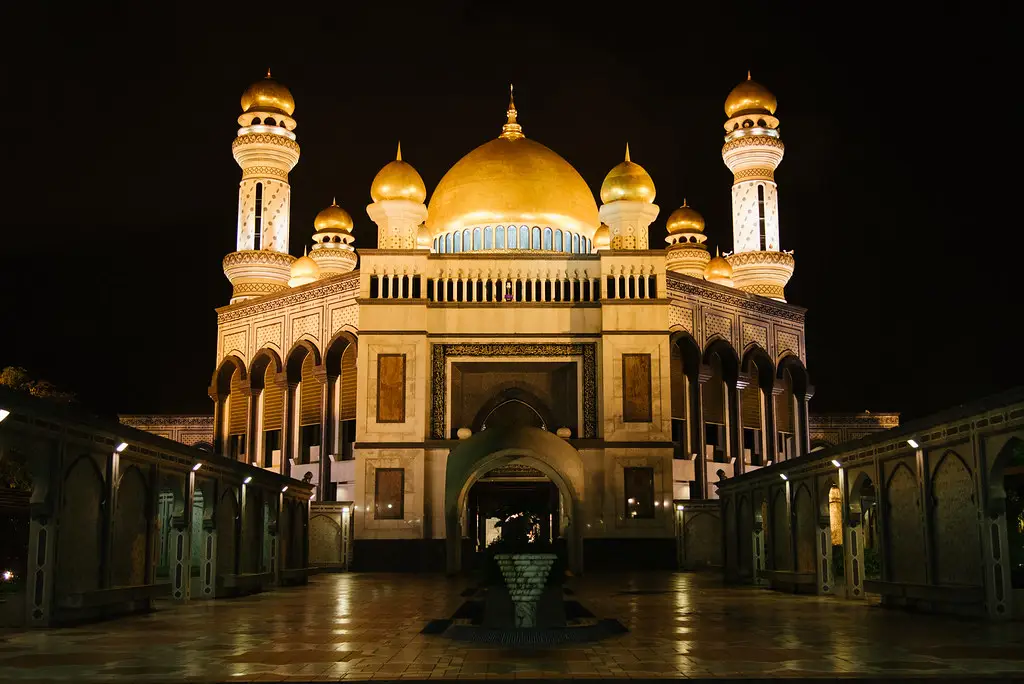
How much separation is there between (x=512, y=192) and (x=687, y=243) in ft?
44.6

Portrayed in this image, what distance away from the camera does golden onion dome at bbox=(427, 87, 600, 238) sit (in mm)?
35031

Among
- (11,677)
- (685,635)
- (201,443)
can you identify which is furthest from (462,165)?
(11,677)

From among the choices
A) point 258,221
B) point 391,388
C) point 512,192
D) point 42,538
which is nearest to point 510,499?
point 391,388

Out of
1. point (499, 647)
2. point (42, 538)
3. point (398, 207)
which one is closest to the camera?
point (499, 647)

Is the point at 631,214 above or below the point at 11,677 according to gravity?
above

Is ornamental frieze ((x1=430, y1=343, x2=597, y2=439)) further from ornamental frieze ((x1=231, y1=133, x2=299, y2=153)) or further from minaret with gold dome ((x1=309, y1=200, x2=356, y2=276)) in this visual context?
minaret with gold dome ((x1=309, y1=200, x2=356, y2=276))

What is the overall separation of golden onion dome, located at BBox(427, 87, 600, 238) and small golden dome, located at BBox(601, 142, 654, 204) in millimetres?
3371

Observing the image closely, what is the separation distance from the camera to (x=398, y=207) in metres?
31.4

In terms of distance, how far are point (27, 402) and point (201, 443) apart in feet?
109

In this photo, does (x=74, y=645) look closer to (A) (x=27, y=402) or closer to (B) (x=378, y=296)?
(A) (x=27, y=402)

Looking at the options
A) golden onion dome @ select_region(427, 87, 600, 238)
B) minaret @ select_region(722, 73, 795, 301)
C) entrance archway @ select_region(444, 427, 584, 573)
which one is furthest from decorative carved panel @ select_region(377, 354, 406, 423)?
minaret @ select_region(722, 73, 795, 301)

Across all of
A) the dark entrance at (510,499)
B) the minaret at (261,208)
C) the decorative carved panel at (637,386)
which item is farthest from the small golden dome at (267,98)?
the decorative carved panel at (637,386)

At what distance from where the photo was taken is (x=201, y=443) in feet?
145

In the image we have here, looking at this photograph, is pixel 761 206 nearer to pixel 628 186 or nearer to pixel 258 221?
pixel 628 186
